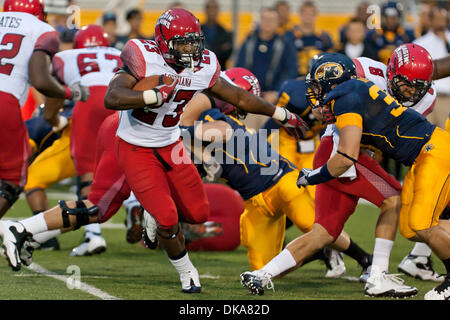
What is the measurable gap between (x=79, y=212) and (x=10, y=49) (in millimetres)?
1402

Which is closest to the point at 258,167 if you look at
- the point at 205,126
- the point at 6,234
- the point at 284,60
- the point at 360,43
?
the point at 205,126

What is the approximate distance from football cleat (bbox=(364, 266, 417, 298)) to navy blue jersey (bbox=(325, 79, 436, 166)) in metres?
0.69

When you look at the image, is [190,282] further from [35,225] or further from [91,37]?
[91,37]

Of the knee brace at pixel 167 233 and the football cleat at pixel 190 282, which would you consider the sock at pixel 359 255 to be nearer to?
the football cleat at pixel 190 282

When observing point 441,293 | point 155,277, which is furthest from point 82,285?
point 441,293

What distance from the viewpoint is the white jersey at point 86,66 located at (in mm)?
6836

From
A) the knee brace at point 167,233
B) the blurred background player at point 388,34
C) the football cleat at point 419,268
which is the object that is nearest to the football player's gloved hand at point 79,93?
the knee brace at point 167,233

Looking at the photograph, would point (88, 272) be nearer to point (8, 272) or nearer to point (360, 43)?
point (8, 272)

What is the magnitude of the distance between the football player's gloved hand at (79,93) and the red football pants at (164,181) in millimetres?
1320

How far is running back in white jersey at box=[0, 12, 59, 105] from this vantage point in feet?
19.4

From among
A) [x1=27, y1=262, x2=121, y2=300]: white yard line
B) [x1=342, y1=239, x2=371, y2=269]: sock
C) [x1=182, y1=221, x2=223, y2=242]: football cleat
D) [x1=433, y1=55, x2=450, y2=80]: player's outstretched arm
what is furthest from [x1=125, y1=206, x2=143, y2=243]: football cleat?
[x1=433, y1=55, x2=450, y2=80]: player's outstretched arm

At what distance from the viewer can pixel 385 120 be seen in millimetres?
4914

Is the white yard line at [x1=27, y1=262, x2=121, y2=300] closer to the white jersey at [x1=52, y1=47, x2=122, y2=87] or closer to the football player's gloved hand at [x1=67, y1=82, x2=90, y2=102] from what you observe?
the football player's gloved hand at [x1=67, y1=82, x2=90, y2=102]

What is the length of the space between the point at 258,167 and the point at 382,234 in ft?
3.48
